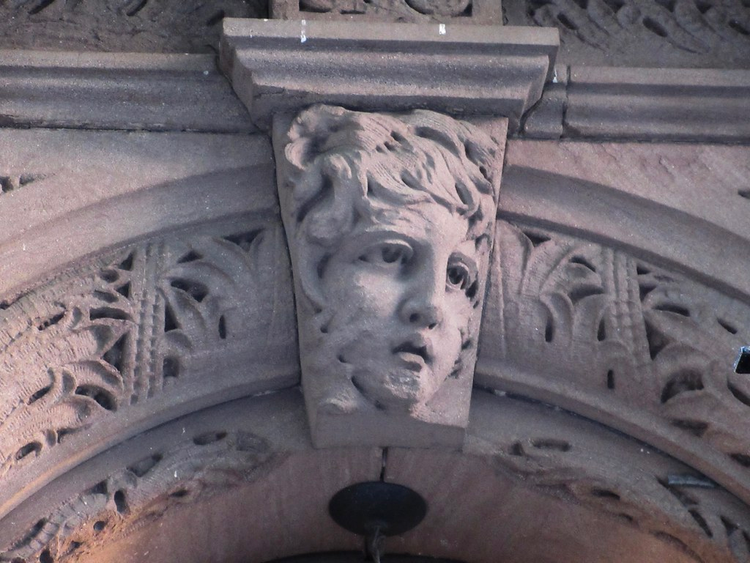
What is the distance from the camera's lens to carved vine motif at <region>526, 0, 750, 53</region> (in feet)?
8.09

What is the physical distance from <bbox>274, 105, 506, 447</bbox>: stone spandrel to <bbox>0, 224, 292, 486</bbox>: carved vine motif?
108 millimetres

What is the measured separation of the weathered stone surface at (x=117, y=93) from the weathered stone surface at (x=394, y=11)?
178 mm

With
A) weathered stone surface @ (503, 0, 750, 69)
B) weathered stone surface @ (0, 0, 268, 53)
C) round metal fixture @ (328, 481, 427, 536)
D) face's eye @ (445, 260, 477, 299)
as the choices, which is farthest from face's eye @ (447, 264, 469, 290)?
weathered stone surface @ (0, 0, 268, 53)

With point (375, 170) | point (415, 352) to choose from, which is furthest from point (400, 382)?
point (375, 170)

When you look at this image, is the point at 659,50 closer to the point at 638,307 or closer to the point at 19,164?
the point at 638,307

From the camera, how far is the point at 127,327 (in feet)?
7.09

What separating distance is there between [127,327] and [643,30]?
112 centimetres

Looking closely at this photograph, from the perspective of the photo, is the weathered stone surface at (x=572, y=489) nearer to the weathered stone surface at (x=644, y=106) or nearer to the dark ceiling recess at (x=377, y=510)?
the dark ceiling recess at (x=377, y=510)

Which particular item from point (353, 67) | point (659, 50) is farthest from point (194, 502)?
point (659, 50)

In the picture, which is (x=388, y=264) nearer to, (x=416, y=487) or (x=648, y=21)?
(x=416, y=487)

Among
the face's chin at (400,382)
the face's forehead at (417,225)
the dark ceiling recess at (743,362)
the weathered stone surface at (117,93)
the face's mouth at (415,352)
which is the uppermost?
the weathered stone surface at (117,93)

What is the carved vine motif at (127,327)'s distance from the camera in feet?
6.82

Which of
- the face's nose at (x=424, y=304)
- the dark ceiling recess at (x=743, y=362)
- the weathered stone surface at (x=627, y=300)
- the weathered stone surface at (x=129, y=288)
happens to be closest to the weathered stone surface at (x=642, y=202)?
the weathered stone surface at (x=627, y=300)

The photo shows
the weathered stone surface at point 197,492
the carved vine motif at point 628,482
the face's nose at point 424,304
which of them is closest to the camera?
the face's nose at point 424,304
